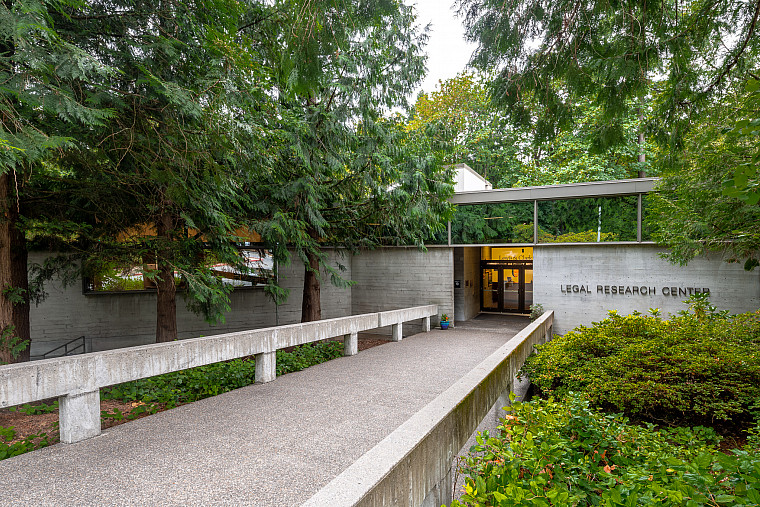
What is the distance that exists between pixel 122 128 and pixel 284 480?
541cm

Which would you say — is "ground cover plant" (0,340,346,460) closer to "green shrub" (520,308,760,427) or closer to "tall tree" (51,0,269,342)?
"tall tree" (51,0,269,342)

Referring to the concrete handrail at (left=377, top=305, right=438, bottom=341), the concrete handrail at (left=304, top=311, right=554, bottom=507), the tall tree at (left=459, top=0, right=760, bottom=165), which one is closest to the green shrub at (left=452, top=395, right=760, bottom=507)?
the concrete handrail at (left=304, top=311, right=554, bottom=507)

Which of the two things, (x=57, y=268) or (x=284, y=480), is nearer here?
(x=284, y=480)

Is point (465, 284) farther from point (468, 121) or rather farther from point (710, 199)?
point (468, 121)

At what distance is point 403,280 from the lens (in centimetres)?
1480

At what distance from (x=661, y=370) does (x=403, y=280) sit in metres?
10.2

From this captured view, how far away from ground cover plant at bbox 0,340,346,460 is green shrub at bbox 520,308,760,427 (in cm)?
464

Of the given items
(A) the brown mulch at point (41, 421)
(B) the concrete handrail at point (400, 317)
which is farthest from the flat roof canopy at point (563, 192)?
(A) the brown mulch at point (41, 421)

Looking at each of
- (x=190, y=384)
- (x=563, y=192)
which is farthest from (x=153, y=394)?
(x=563, y=192)

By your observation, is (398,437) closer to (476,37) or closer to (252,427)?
(252,427)

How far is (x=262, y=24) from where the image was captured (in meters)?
6.74

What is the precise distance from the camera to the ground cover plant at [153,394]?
4768mm

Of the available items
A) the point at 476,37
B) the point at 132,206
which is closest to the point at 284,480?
the point at 476,37

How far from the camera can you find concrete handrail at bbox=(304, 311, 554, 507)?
2008 mm
